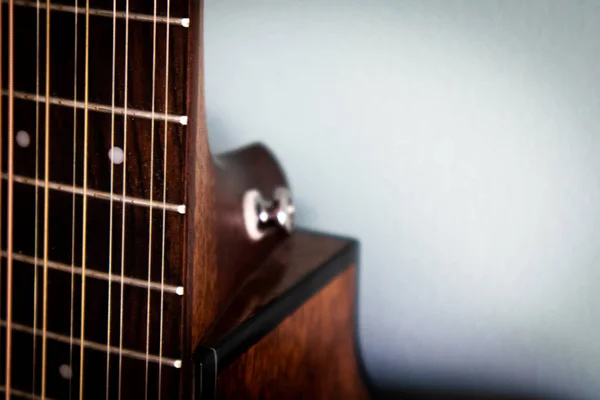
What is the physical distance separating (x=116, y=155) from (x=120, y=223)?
72 mm

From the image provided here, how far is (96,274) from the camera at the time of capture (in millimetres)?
864

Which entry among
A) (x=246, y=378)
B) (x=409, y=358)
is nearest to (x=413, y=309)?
(x=409, y=358)

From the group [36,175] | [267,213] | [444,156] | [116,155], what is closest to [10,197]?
[36,175]

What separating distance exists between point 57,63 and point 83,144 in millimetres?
90

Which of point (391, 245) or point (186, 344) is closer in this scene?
point (186, 344)

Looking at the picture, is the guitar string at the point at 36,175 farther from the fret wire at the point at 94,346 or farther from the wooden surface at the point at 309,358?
the wooden surface at the point at 309,358

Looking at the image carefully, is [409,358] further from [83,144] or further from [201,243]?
[83,144]

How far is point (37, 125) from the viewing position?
86cm

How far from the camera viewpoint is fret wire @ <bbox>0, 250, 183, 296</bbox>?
0.83 metres

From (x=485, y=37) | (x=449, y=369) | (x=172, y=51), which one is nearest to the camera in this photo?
(x=172, y=51)

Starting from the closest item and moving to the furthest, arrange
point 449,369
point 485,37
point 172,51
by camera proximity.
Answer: point 172,51 → point 485,37 → point 449,369

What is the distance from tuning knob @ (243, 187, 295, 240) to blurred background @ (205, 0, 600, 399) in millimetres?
128

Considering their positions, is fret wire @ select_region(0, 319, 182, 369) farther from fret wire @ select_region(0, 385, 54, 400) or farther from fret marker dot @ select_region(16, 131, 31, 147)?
fret marker dot @ select_region(16, 131, 31, 147)

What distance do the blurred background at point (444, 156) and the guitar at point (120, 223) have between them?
10.5 inches
